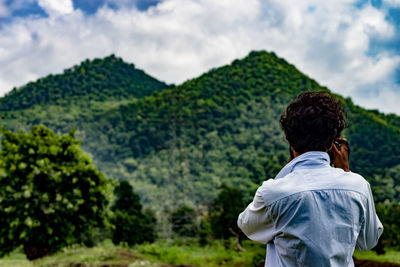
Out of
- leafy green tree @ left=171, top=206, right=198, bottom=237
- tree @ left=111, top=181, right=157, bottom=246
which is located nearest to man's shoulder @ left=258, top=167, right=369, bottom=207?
tree @ left=111, top=181, right=157, bottom=246

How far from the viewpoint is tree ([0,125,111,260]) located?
11617 millimetres

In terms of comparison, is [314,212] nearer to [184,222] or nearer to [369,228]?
[369,228]

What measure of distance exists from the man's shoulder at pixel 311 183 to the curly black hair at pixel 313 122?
128mm

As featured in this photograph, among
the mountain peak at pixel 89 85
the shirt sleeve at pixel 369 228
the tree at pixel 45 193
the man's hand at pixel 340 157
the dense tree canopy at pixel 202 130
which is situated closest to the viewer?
the shirt sleeve at pixel 369 228

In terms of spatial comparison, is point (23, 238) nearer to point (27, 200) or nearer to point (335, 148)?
point (27, 200)

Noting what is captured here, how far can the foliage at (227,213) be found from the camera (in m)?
18.1

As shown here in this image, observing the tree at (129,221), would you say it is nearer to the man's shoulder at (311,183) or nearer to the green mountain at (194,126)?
the green mountain at (194,126)

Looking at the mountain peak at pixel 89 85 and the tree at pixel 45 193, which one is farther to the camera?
the mountain peak at pixel 89 85

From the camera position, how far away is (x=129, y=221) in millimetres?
21422

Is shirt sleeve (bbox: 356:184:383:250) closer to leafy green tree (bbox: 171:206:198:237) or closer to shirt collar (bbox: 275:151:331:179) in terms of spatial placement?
shirt collar (bbox: 275:151:331:179)

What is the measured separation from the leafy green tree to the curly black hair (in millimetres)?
24204

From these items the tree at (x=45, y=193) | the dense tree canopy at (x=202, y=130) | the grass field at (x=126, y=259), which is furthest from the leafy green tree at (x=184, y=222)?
the tree at (x=45, y=193)

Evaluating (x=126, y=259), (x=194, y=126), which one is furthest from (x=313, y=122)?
(x=194, y=126)

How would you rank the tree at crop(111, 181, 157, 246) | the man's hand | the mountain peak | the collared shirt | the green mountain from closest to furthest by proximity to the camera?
the collared shirt
the man's hand
the tree at crop(111, 181, 157, 246)
the green mountain
the mountain peak
